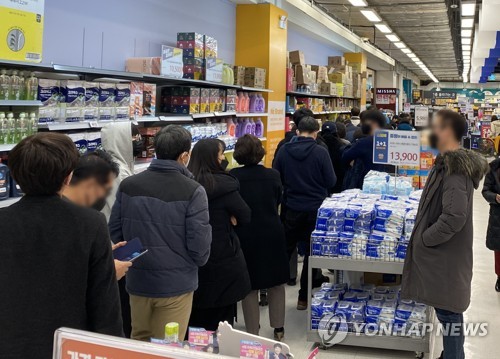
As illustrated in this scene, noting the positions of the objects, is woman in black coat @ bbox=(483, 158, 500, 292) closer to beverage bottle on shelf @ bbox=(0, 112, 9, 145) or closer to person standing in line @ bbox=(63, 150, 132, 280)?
person standing in line @ bbox=(63, 150, 132, 280)

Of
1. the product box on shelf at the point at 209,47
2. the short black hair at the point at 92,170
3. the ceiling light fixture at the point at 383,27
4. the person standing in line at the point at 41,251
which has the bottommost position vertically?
the person standing in line at the point at 41,251

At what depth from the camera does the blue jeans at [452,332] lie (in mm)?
3264

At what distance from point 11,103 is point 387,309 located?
302 centimetres

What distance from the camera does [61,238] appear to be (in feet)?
5.42

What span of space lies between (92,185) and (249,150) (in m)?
1.67

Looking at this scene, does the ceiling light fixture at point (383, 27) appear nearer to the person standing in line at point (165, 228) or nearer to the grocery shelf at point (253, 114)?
the grocery shelf at point (253, 114)

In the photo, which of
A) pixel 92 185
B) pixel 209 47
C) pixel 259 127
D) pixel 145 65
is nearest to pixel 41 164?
pixel 92 185

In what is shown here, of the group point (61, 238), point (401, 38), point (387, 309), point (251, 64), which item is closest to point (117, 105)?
point (387, 309)

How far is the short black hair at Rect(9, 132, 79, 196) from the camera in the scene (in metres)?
1.63

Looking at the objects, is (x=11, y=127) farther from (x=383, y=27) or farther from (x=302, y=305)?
(x=383, y=27)

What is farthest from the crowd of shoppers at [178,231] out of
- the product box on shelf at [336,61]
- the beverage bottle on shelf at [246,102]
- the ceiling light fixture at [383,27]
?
the ceiling light fixture at [383,27]

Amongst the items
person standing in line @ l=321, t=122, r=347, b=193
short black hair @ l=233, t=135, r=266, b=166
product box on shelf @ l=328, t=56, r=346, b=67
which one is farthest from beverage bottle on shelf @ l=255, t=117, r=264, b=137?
product box on shelf @ l=328, t=56, r=346, b=67

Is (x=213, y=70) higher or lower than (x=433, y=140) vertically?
higher

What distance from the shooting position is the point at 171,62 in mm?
5492
